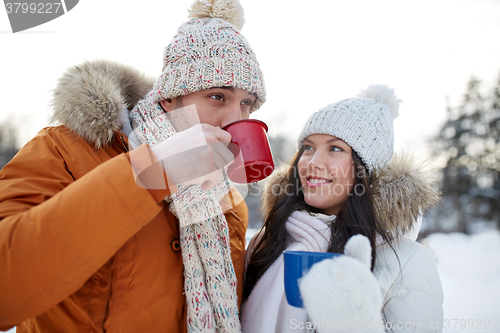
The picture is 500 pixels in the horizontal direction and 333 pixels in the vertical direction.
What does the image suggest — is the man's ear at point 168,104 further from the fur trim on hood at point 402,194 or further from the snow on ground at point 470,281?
the snow on ground at point 470,281

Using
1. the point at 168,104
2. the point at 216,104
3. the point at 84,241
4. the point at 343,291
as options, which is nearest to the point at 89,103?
the point at 168,104

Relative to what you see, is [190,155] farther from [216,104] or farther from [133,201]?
[216,104]

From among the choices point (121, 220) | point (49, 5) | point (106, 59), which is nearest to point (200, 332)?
point (121, 220)

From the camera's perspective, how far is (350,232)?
182cm

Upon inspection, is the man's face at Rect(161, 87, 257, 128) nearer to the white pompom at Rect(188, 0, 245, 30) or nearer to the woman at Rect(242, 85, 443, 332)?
the white pompom at Rect(188, 0, 245, 30)

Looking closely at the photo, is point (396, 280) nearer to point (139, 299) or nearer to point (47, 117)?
Result: point (139, 299)

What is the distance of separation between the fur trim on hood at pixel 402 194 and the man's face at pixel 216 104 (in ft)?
3.53

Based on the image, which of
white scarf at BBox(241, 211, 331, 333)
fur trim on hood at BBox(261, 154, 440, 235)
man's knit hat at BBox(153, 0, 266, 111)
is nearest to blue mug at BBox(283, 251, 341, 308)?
white scarf at BBox(241, 211, 331, 333)

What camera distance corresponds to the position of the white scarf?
1638 millimetres

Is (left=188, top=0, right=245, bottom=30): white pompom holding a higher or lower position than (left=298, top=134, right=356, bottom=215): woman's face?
higher

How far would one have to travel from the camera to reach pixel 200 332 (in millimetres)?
1321

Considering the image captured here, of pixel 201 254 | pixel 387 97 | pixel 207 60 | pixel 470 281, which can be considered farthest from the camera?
pixel 470 281

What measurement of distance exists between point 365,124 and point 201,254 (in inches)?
58.1

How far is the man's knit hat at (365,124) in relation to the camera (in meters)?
2.05
